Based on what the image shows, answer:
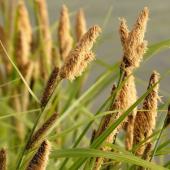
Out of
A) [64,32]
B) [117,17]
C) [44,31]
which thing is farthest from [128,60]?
[117,17]

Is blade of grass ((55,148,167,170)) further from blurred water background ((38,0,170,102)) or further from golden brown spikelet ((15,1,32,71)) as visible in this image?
blurred water background ((38,0,170,102))

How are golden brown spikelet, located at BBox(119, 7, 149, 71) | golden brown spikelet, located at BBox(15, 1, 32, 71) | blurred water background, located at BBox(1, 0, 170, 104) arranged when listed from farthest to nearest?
blurred water background, located at BBox(1, 0, 170, 104), golden brown spikelet, located at BBox(15, 1, 32, 71), golden brown spikelet, located at BBox(119, 7, 149, 71)

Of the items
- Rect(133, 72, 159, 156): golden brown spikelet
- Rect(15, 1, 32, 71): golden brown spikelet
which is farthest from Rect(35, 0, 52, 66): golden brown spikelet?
Rect(133, 72, 159, 156): golden brown spikelet

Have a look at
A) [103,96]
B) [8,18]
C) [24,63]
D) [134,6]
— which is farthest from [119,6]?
[24,63]

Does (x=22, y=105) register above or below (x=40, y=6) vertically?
below

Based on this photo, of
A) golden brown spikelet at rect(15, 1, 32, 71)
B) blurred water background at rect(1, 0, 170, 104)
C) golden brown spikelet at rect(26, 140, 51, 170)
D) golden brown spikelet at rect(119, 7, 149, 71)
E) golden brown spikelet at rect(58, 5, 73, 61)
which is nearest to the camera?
golden brown spikelet at rect(26, 140, 51, 170)

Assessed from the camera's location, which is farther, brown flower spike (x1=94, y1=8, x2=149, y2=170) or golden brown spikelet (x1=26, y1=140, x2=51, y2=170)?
brown flower spike (x1=94, y1=8, x2=149, y2=170)

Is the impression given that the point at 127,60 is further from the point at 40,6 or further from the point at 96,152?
the point at 40,6

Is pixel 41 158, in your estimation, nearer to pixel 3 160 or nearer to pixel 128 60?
pixel 3 160
